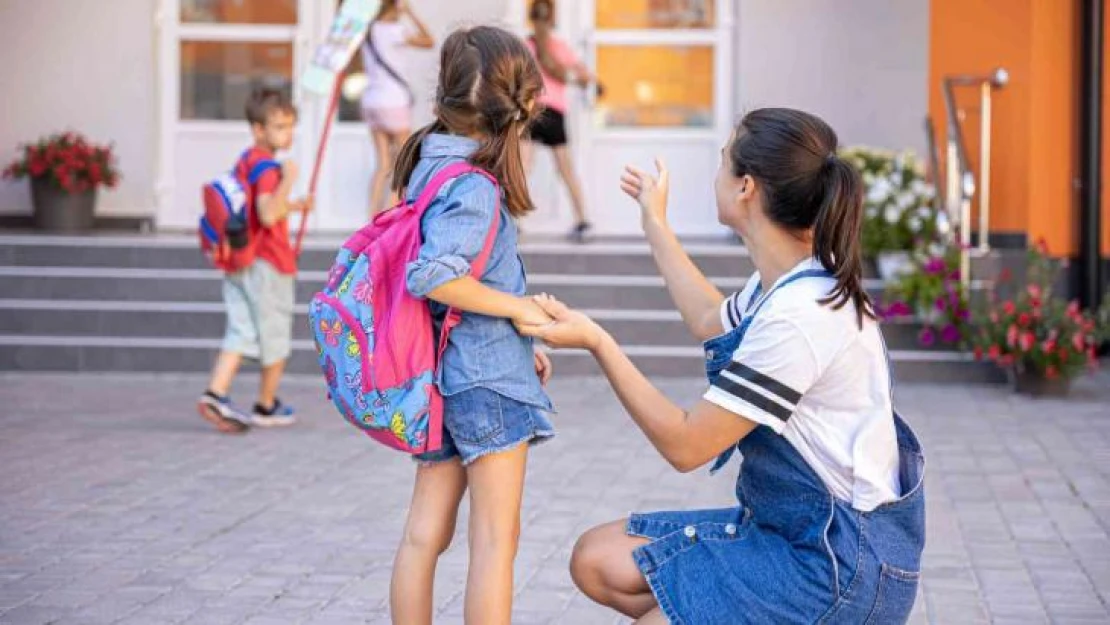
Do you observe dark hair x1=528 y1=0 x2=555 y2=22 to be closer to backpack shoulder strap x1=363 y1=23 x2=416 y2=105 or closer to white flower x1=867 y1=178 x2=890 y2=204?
backpack shoulder strap x1=363 y1=23 x2=416 y2=105

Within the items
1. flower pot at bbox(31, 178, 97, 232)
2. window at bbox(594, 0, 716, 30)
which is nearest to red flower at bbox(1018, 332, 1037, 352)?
window at bbox(594, 0, 716, 30)

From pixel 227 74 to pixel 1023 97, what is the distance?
5.98 metres

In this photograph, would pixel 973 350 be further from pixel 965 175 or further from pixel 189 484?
pixel 189 484

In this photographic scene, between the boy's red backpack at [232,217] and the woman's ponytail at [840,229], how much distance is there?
496cm

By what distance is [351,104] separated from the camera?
1338cm

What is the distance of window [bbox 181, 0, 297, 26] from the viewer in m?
13.5

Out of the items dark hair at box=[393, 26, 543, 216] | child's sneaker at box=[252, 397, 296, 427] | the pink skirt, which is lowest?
child's sneaker at box=[252, 397, 296, 427]

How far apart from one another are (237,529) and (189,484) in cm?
90

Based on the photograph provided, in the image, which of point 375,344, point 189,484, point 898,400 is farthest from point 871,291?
point 375,344

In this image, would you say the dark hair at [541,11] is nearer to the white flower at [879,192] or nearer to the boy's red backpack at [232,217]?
the white flower at [879,192]

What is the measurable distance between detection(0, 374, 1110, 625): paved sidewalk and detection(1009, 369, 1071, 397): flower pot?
119 mm

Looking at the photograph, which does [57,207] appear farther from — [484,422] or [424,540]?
[484,422]

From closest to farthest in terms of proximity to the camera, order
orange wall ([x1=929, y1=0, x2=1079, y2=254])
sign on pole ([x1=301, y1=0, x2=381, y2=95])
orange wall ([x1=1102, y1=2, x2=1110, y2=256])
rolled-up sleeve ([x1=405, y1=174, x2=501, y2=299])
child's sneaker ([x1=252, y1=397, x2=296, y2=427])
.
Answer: rolled-up sleeve ([x1=405, y1=174, x2=501, y2=299])
sign on pole ([x1=301, y1=0, x2=381, y2=95])
child's sneaker ([x1=252, y1=397, x2=296, y2=427])
orange wall ([x1=929, y1=0, x2=1079, y2=254])
orange wall ([x1=1102, y1=2, x2=1110, y2=256])

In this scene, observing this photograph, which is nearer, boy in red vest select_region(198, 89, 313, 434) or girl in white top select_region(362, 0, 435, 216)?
boy in red vest select_region(198, 89, 313, 434)
